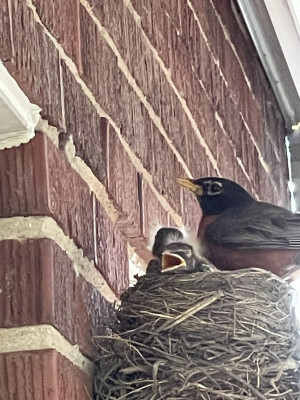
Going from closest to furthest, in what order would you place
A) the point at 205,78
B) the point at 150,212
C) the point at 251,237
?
the point at 150,212 < the point at 251,237 < the point at 205,78

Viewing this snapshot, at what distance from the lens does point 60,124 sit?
150cm

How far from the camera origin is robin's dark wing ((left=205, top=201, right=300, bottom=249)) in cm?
209

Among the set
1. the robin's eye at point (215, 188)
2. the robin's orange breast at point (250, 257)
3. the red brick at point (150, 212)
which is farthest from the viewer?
the robin's eye at point (215, 188)

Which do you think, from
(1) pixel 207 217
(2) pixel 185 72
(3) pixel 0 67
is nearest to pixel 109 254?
(3) pixel 0 67

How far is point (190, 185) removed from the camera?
7.23 feet

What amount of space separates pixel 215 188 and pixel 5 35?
3.73ft

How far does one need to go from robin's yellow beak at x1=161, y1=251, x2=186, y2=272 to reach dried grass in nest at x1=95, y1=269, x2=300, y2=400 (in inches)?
3.6

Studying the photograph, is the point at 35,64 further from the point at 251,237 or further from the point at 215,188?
the point at 215,188

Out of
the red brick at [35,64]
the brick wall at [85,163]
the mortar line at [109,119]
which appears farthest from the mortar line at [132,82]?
the red brick at [35,64]

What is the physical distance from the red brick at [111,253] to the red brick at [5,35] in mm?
371

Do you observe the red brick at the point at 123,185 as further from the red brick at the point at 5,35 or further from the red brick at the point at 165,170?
the red brick at the point at 5,35

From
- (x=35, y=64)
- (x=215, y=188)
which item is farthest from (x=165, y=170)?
(x=35, y=64)

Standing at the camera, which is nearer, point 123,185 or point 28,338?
point 28,338

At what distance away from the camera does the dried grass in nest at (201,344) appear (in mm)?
1470
